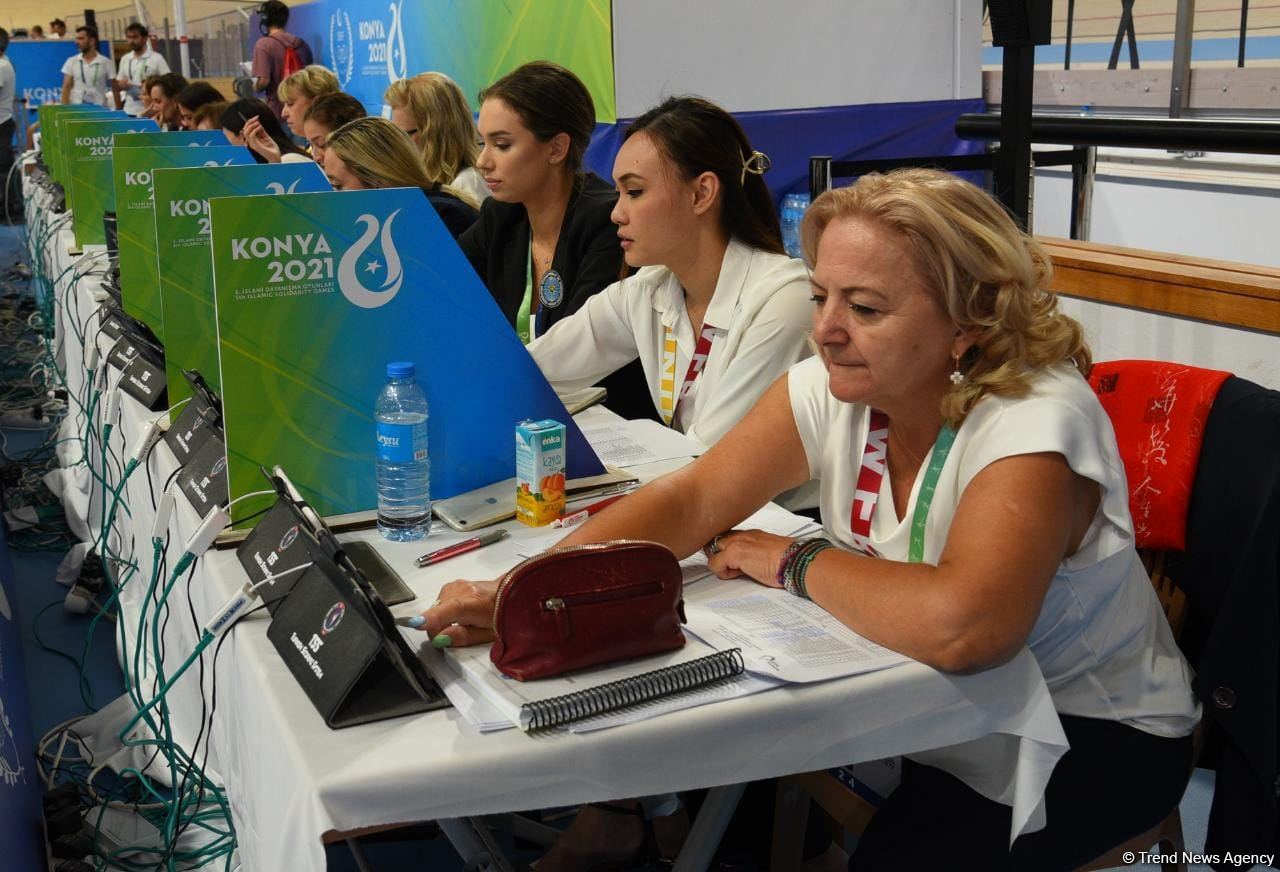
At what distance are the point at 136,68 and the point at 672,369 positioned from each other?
11824 millimetres

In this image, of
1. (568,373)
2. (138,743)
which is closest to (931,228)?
(568,373)

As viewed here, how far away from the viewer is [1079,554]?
1.41 meters

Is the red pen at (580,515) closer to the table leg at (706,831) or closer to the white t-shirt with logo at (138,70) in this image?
the table leg at (706,831)

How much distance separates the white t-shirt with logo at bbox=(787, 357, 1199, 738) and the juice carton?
37 centimetres

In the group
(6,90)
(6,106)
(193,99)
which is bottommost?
(193,99)

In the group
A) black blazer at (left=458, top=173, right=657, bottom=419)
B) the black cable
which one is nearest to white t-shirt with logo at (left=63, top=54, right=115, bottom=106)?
the black cable

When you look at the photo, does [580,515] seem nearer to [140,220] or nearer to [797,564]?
[797,564]

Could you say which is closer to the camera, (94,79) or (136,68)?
(136,68)

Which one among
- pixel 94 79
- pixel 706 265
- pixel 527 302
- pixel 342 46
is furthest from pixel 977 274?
pixel 94 79

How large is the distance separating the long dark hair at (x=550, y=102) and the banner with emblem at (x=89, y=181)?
199 centimetres

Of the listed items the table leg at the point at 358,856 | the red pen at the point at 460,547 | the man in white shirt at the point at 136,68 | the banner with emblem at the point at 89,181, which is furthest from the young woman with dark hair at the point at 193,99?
the red pen at the point at 460,547

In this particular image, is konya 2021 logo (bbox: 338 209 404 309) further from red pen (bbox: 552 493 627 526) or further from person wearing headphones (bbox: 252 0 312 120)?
person wearing headphones (bbox: 252 0 312 120)

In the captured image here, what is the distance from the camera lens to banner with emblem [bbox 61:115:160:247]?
14.4 feet

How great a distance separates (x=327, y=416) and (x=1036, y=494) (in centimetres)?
90
